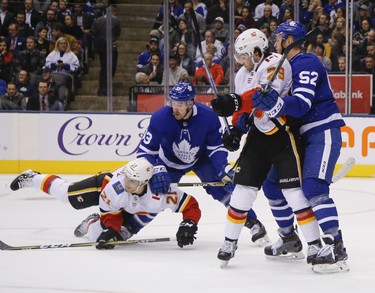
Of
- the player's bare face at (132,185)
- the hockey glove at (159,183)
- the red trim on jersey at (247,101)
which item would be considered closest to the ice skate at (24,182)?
the player's bare face at (132,185)

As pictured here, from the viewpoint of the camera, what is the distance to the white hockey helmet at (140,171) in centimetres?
505

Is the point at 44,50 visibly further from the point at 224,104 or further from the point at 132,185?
the point at 224,104

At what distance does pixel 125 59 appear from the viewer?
9.78 metres

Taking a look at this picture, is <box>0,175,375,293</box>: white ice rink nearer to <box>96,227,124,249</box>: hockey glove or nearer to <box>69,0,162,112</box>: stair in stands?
<box>96,227,124,249</box>: hockey glove

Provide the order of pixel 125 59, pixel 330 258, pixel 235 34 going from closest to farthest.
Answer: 1. pixel 330 258
2. pixel 235 34
3. pixel 125 59

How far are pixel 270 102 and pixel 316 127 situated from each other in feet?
1.36

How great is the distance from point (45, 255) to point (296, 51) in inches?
69.5

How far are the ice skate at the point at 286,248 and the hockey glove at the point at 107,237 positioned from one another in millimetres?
881

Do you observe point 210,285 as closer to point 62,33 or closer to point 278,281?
point 278,281

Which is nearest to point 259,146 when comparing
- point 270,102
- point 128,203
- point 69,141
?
point 270,102

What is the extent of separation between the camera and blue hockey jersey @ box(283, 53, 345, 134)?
441cm

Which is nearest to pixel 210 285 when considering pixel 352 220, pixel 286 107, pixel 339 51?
pixel 286 107

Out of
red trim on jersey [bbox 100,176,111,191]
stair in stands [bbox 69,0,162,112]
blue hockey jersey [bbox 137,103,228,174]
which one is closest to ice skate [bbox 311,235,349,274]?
blue hockey jersey [bbox 137,103,228,174]

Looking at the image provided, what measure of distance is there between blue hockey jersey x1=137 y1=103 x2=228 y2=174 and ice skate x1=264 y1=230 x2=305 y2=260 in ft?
2.28
